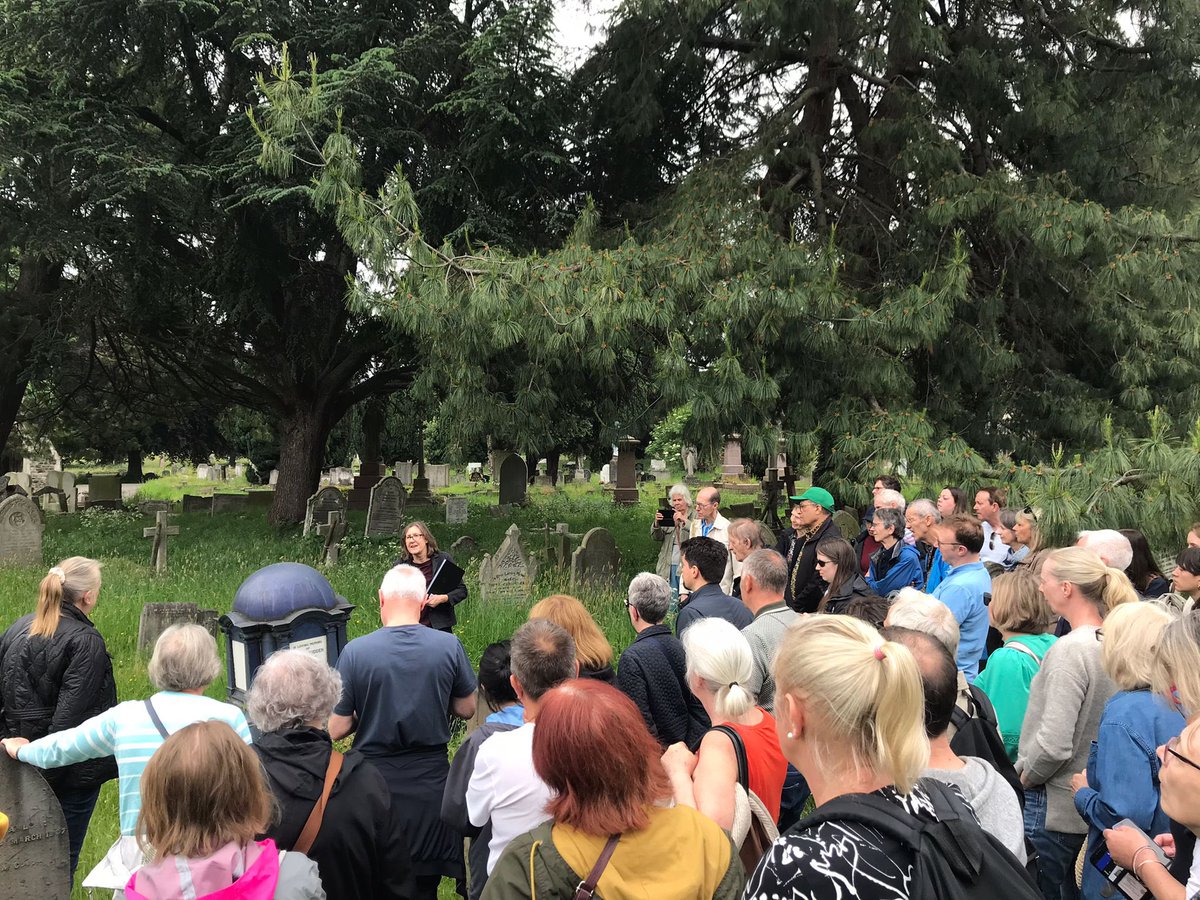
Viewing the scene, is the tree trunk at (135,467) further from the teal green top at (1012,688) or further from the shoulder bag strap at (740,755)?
the shoulder bag strap at (740,755)

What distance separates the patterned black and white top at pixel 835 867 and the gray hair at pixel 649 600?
2163 millimetres

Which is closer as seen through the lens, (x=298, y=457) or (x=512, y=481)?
(x=298, y=457)

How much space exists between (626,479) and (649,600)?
2237 cm

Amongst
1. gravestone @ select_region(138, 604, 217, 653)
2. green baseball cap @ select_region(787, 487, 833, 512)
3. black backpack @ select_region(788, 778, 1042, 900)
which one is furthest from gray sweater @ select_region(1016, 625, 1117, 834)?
gravestone @ select_region(138, 604, 217, 653)

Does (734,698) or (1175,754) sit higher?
(1175,754)

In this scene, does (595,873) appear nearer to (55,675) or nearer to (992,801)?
(992,801)

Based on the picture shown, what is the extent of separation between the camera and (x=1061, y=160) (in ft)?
34.4

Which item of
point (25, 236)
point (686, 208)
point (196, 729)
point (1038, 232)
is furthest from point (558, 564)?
point (196, 729)

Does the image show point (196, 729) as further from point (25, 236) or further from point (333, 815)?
point (25, 236)

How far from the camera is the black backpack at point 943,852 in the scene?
1.59m

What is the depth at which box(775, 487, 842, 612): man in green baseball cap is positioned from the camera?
6039 millimetres

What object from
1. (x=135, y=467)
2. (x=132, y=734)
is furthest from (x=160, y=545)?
(x=135, y=467)

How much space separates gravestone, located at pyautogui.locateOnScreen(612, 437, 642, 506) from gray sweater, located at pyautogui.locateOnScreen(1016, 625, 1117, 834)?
871 inches

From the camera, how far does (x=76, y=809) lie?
380 cm
